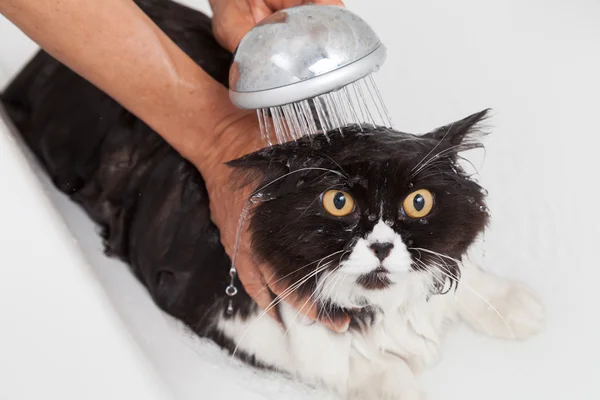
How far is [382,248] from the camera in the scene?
0.77 m

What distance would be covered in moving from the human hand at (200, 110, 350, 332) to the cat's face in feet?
0.29

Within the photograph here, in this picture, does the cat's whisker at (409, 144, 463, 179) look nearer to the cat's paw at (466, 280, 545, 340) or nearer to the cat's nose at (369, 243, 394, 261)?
the cat's nose at (369, 243, 394, 261)

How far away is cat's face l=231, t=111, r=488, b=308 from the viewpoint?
76 cm

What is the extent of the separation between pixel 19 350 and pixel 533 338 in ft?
3.04

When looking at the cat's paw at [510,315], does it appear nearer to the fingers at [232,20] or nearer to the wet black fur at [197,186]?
the wet black fur at [197,186]

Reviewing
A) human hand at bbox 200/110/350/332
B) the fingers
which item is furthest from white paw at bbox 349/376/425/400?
the fingers

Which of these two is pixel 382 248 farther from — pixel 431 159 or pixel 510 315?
pixel 510 315

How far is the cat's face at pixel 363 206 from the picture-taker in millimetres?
759

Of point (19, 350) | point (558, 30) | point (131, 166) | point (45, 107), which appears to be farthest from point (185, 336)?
point (558, 30)

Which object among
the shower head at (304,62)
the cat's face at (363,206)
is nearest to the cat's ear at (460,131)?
the cat's face at (363,206)

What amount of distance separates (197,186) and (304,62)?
0.44 m

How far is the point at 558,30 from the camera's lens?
162 centimetres

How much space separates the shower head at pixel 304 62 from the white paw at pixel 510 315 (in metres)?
0.57

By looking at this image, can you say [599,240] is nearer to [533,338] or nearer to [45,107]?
[533,338]
